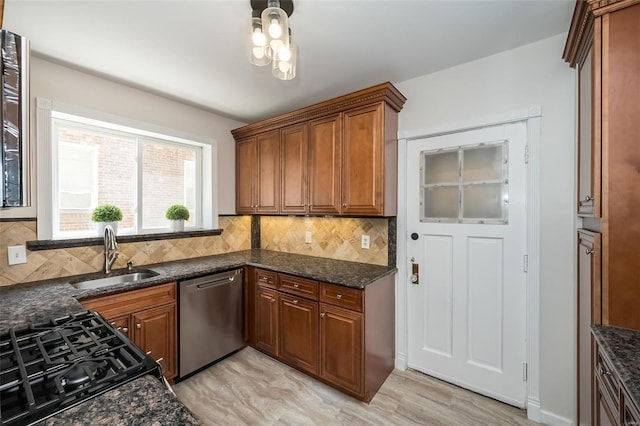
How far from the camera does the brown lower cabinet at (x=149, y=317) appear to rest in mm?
1917

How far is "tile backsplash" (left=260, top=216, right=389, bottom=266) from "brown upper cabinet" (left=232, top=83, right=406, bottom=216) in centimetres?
34

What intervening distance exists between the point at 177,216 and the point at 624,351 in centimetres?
327

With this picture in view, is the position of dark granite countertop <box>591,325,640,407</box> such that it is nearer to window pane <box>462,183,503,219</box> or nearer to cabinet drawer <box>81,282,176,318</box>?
window pane <box>462,183,503,219</box>

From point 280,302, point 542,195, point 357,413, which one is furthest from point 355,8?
point 357,413

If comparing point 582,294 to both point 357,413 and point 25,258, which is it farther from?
point 25,258

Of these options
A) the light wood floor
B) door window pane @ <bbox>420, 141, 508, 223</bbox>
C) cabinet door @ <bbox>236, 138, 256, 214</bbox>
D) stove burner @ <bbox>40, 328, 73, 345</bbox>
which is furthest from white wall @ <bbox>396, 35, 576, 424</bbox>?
stove burner @ <bbox>40, 328, 73, 345</bbox>

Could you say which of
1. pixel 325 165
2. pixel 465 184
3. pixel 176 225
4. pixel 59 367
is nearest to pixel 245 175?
pixel 176 225

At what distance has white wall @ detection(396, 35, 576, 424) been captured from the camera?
1773mm

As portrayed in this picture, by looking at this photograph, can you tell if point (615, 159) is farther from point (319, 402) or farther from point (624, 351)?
point (319, 402)

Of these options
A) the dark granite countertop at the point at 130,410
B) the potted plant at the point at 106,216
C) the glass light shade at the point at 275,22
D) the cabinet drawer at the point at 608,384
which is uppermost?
the glass light shade at the point at 275,22

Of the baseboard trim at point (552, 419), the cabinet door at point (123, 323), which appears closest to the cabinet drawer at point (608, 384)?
the baseboard trim at point (552, 419)

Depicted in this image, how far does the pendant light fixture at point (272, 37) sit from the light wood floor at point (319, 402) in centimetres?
224

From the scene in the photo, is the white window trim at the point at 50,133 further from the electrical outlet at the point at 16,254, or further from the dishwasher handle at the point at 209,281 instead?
the dishwasher handle at the point at 209,281

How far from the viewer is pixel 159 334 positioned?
2.15 m
